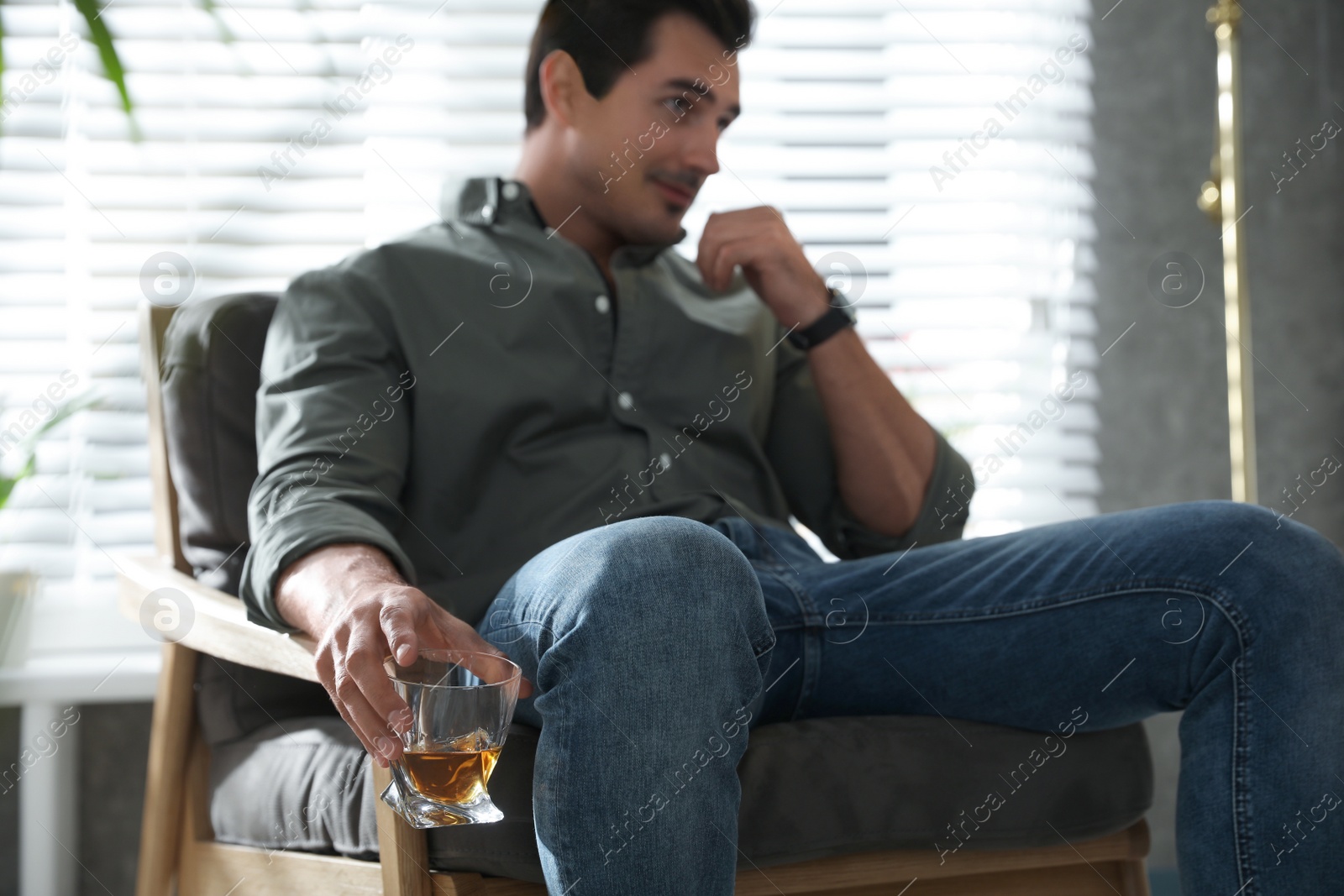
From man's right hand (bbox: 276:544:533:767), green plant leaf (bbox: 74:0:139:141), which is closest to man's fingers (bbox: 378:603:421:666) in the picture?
man's right hand (bbox: 276:544:533:767)

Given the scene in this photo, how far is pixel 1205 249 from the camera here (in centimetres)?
196

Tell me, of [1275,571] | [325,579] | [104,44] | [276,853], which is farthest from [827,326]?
[104,44]

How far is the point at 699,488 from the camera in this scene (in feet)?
3.82

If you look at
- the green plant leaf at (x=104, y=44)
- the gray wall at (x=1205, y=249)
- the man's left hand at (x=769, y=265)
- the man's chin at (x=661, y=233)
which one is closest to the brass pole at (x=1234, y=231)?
the gray wall at (x=1205, y=249)

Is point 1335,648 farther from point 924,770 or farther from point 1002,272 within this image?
point 1002,272

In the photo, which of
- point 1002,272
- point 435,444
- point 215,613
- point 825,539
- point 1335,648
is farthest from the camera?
point 1002,272

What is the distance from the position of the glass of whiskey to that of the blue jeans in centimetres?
3

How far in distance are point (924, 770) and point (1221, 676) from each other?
Answer: 0.76 feet

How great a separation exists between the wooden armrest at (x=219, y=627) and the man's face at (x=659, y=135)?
0.59 metres

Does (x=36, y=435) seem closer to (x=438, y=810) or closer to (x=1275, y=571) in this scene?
(x=438, y=810)

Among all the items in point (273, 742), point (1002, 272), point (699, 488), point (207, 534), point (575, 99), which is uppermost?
point (575, 99)

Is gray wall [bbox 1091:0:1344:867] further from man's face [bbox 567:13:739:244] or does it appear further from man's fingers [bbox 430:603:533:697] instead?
man's fingers [bbox 430:603:533:697]

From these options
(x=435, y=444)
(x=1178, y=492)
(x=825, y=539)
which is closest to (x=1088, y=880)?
(x=825, y=539)

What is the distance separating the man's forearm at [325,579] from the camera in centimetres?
78
